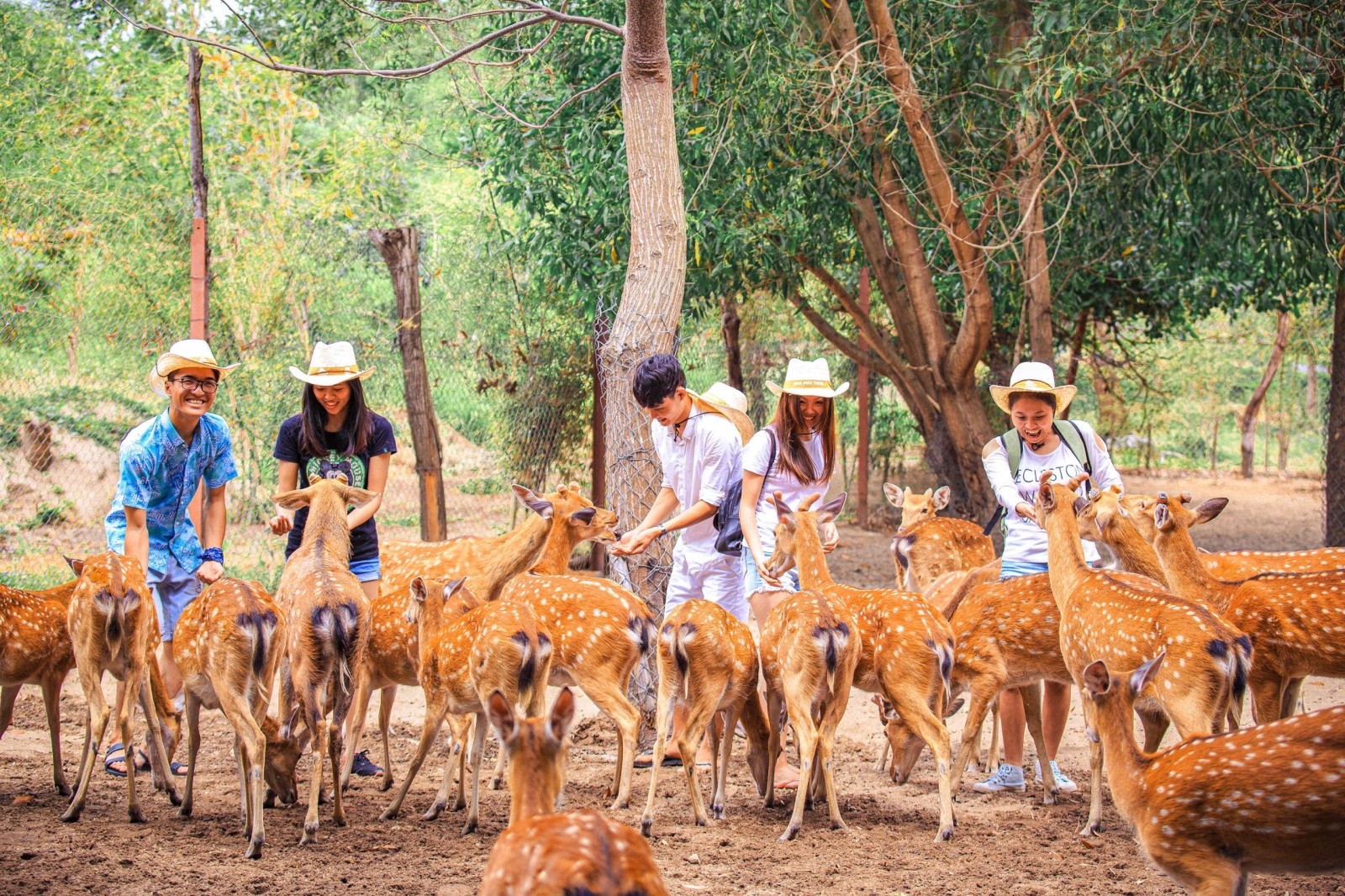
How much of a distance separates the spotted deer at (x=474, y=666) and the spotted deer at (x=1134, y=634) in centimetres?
230

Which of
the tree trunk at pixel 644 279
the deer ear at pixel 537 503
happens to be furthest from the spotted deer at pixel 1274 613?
the deer ear at pixel 537 503

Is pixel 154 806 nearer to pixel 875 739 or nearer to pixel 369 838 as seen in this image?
pixel 369 838

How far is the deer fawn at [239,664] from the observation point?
4.89m

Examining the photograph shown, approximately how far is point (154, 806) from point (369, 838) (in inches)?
45.8

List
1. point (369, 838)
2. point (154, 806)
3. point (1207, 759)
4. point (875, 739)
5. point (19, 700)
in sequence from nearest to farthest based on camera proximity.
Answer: point (1207, 759), point (369, 838), point (154, 806), point (875, 739), point (19, 700)

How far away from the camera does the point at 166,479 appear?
5.55 metres

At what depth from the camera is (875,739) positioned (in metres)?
7.02

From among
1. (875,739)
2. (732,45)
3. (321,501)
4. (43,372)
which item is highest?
(732,45)

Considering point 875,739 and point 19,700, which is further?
point 19,700

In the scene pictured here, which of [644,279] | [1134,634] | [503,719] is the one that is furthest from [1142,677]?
[644,279]

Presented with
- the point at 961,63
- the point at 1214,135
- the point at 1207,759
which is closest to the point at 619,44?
the point at 961,63

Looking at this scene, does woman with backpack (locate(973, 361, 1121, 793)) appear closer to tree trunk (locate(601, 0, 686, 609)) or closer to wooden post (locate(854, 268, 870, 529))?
tree trunk (locate(601, 0, 686, 609))

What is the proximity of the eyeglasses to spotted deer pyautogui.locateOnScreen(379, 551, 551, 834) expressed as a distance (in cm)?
141

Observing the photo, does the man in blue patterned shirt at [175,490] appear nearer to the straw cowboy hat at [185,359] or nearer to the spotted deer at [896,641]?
the straw cowboy hat at [185,359]
